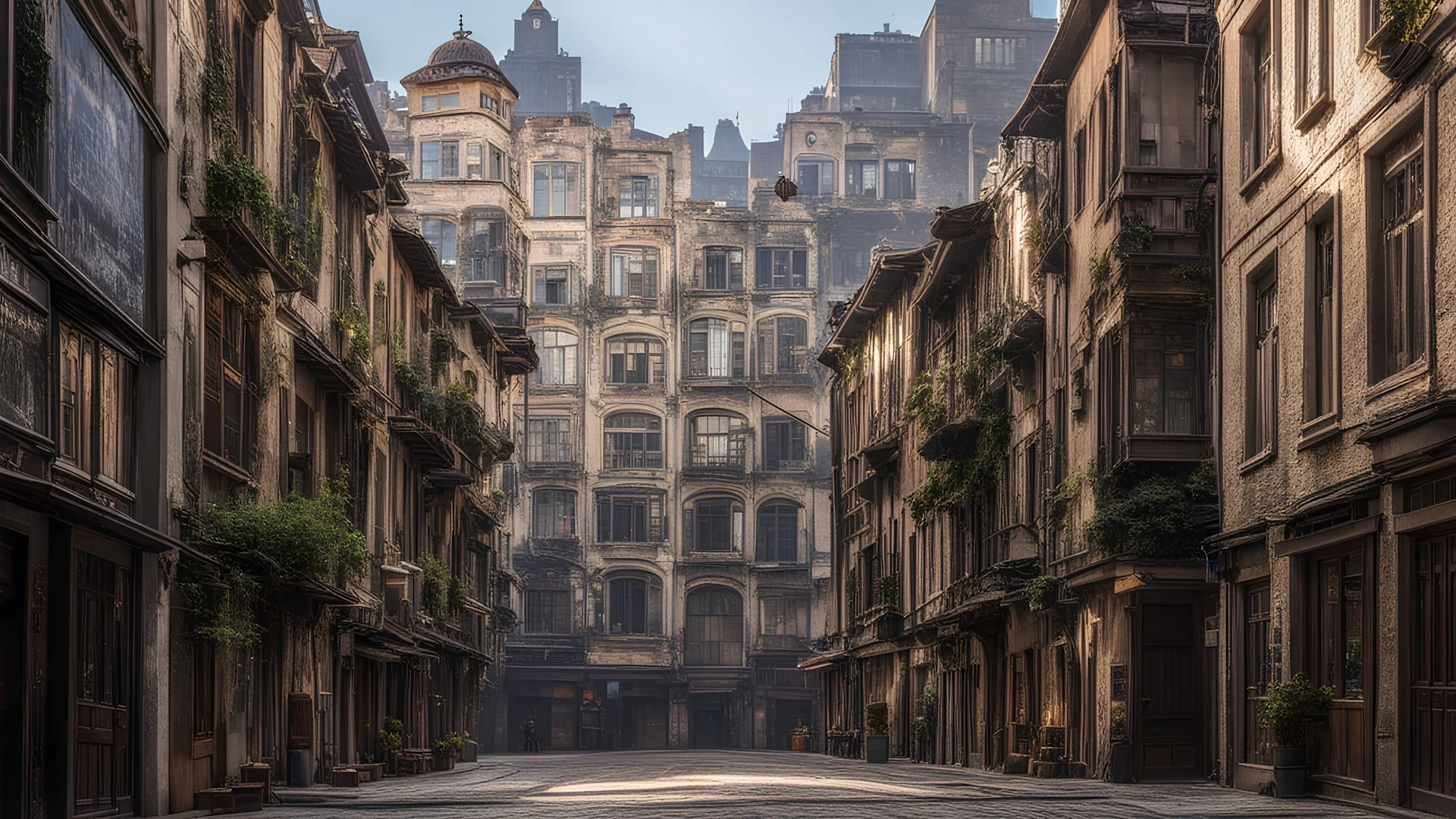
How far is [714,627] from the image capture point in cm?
7281

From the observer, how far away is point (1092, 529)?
80.4 ft

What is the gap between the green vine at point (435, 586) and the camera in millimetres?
39375

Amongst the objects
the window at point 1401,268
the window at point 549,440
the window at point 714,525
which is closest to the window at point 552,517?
the window at point 549,440

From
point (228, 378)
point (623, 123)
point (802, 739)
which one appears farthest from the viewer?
point (623, 123)

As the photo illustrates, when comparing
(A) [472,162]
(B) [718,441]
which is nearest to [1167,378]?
(A) [472,162]

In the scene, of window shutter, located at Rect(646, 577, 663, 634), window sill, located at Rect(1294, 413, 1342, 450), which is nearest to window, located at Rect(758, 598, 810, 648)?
window shutter, located at Rect(646, 577, 663, 634)

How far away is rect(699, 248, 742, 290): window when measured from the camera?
7575 cm

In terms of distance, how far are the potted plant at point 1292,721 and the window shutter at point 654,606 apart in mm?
54635

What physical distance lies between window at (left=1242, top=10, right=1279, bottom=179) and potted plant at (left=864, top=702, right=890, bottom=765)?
76.4 feet

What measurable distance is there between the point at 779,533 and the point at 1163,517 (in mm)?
50474

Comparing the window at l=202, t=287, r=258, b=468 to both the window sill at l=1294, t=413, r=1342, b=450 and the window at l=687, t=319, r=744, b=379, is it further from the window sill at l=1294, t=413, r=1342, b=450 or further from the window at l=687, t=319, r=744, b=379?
the window at l=687, t=319, r=744, b=379

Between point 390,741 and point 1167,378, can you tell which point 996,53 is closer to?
point 390,741

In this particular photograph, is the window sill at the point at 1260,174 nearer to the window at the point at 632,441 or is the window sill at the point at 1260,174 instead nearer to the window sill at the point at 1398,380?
the window sill at the point at 1398,380

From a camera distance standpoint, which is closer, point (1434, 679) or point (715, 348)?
point (1434, 679)
